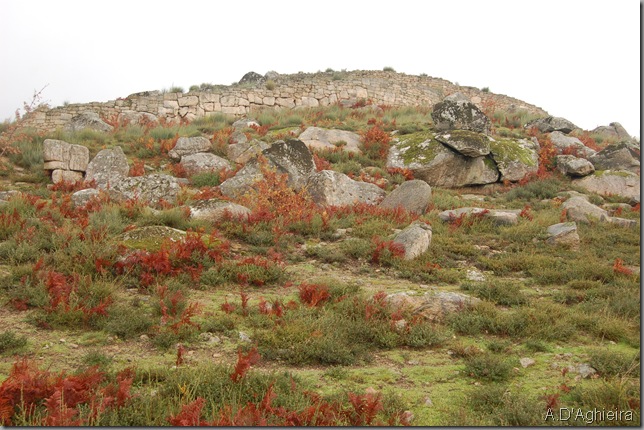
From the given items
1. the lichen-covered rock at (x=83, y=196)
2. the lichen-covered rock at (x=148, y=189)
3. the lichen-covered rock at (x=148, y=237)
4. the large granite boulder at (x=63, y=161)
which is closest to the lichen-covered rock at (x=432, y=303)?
the lichen-covered rock at (x=148, y=237)

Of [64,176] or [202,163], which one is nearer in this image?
[64,176]

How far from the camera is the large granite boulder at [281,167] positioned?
37.2 feet

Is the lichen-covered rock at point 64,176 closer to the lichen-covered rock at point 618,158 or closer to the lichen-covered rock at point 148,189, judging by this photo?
the lichen-covered rock at point 148,189

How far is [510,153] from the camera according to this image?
47.6 feet

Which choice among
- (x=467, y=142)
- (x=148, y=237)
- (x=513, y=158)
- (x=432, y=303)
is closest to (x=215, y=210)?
(x=148, y=237)

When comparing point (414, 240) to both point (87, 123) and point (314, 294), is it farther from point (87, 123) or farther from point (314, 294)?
point (87, 123)

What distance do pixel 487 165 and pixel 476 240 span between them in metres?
5.96

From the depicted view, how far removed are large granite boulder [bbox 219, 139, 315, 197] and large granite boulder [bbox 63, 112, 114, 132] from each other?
7.86 meters

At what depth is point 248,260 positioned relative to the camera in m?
6.71

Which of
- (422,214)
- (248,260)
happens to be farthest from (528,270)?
(248,260)

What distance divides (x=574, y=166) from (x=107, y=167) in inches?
534

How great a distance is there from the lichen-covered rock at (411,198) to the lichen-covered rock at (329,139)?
14.6ft

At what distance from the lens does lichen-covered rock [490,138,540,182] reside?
14.0m

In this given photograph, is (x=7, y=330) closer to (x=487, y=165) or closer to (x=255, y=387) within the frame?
(x=255, y=387)
